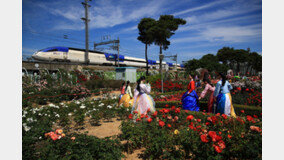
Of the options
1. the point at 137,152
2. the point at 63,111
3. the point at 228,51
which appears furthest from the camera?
the point at 228,51

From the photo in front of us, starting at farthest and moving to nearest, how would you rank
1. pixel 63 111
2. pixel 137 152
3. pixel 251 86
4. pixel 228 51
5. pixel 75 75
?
1. pixel 228 51
2. pixel 75 75
3. pixel 251 86
4. pixel 63 111
5. pixel 137 152

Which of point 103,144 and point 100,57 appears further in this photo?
point 100,57

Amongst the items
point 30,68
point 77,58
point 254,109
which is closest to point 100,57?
point 77,58

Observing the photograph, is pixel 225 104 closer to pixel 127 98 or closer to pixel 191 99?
pixel 191 99

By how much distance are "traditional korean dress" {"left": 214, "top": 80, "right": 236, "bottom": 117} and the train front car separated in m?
26.1

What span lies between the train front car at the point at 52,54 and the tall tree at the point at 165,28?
16120 millimetres

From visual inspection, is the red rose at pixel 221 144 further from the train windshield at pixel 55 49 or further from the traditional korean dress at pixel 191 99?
the train windshield at pixel 55 49

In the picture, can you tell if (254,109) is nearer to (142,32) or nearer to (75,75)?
(75,75)

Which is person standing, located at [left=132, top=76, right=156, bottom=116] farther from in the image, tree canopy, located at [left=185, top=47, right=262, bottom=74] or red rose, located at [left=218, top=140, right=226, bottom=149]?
tree canopy, located at [left=185, top=47, right=262, bottom=74]

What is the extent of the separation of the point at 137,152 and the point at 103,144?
34.4 inches

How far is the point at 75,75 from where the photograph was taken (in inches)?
545

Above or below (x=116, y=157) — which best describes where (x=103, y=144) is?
above

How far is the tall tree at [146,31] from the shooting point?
27.5 m

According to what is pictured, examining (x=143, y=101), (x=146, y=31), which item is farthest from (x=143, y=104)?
(x=146, y=31)
